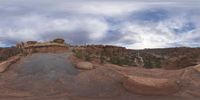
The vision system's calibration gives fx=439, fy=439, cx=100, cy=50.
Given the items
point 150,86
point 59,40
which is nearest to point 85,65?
point 150,86

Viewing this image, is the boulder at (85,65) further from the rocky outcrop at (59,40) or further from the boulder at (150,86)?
the rocky outcrop at (59,40)

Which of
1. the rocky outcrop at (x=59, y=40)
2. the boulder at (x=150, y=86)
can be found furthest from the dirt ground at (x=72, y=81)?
the rocky outcrop at (x=59, y=40)

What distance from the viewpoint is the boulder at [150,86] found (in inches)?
810

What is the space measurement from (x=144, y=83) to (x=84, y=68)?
3745 millimetres

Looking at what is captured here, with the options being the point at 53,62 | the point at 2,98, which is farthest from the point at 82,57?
the point at 2,98

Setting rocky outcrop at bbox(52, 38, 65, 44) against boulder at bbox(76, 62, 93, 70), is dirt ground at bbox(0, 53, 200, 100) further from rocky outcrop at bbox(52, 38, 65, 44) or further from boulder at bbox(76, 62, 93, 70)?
rocky outcrop at bbox(52, 38, 65, 44)

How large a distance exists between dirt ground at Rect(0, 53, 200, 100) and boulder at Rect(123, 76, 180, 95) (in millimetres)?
235

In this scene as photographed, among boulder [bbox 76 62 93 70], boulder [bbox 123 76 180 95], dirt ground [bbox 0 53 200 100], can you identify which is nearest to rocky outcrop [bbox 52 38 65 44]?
dirt ground [bbox 0 53 200 100]

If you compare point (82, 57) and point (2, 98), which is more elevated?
point (82, 57)

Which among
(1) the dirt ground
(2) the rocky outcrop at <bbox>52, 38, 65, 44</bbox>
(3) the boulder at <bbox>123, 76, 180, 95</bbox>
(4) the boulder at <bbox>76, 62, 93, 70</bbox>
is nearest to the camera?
(1) the dirt ground

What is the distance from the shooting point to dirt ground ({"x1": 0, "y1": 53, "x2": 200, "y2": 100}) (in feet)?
67.0

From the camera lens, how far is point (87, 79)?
21797 millimetres

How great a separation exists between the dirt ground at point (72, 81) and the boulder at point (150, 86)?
0.24 metres

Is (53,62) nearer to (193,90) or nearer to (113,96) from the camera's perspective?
(113,96)
